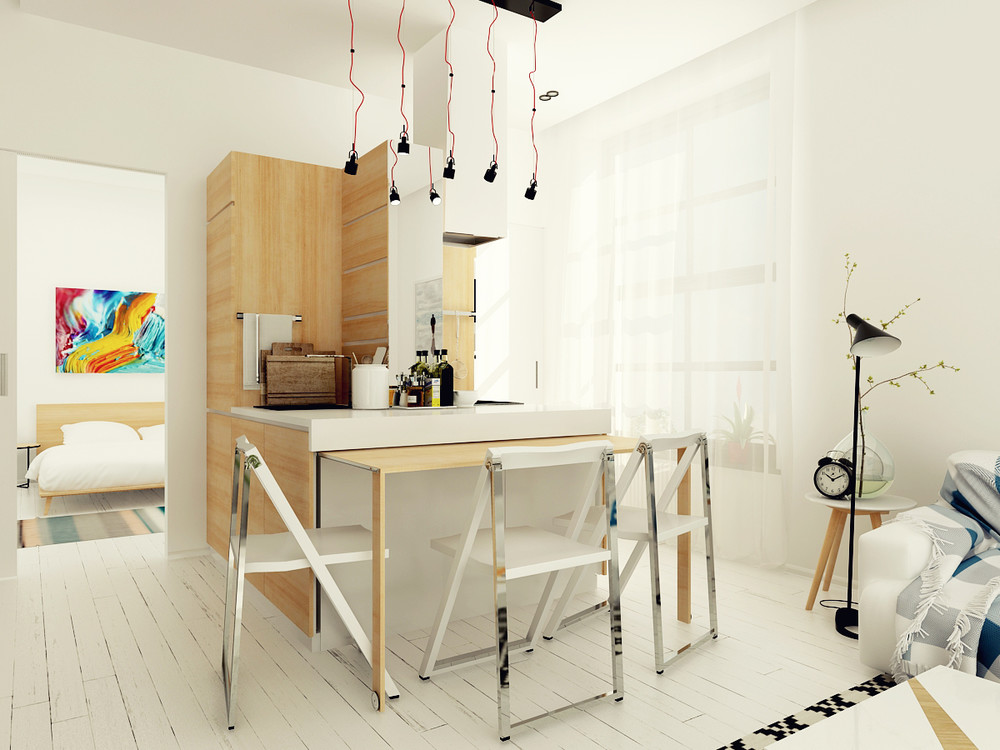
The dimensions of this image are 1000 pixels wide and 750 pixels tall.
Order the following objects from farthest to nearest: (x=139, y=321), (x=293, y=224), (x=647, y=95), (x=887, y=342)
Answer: (x=139, y=321) → (x=647, y=95) → (x=293, y=224) → (x=887, y=342)

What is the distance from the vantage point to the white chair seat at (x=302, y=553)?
201 centimetres

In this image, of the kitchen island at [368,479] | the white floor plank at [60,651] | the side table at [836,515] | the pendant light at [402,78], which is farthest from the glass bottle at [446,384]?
the white floor plank at [60,651]

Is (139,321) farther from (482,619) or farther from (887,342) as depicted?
(887,342)

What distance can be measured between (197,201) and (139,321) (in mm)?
3016

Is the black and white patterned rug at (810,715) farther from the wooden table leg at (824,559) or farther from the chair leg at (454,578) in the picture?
the chair leg at (454,578)

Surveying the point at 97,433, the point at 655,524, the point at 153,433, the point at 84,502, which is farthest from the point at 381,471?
the point at 97,433

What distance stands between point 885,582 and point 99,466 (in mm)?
5197

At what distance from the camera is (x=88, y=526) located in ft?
15.0

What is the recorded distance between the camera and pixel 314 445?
239 centimetres

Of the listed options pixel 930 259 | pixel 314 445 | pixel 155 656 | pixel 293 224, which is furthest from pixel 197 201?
pixel 930 259

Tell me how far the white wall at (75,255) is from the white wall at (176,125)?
2177 millimetres

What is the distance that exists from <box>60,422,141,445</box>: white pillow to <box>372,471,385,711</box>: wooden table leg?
4.83 meters

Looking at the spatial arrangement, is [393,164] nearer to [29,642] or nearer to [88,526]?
[29,642]

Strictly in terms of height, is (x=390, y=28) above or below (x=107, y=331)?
above
